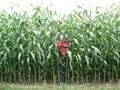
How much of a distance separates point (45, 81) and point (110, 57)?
1.99 meters

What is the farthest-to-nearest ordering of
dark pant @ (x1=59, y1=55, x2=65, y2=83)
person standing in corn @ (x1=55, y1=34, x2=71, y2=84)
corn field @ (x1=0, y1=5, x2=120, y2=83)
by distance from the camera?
corn field @ (x1=0, y1=5, x2=120, y2=83) < dark pant @ (x1=59, y1=55, x2=65, y2=83) < person standing in corn @ (x1=55, y1=34, x2=71, y2=84)

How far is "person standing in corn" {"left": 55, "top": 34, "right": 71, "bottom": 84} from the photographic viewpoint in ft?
40.5

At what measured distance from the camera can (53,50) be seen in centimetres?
1298

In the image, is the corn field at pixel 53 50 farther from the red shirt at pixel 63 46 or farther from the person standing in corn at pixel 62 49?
the red shirt at pixel 63 46

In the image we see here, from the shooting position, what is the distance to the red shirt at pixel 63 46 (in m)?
12.4

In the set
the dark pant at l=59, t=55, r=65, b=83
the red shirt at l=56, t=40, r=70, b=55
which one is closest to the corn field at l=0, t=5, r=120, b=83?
the dark pant at l=59, t=55, r=65, b=83

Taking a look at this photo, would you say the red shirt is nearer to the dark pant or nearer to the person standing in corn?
the person standing in corn

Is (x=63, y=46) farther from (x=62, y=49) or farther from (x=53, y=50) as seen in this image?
(x=53, y=50)

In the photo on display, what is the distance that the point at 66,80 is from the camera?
1301cm

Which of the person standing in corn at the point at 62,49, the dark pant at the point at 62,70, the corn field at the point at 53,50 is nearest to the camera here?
the person standing in corn at the point at 62,49

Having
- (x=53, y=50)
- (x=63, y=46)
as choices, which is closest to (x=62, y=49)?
→ (x=63, y=46)

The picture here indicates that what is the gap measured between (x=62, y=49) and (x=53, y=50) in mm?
588

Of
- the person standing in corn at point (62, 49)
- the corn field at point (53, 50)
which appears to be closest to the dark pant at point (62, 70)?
the person standing in corn at point (62, 49)

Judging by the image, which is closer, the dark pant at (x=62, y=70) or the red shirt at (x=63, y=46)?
the red shirt at (x=63, y=46)
